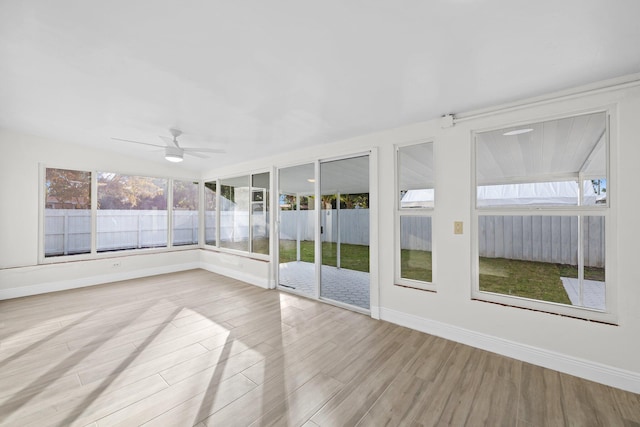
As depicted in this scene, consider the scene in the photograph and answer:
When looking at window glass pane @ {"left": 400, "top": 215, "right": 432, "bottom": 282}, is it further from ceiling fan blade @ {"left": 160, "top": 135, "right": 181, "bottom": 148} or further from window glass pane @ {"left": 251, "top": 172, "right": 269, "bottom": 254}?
ceiling fan blade @ {"left": 160, "top": 135, "right": 181, "bottom": 148}

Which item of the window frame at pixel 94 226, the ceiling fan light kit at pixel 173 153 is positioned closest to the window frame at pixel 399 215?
the ceiling fan light kit at pixel 173 153

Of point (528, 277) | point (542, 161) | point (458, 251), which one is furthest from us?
point (458, 251)

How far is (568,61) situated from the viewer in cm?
188

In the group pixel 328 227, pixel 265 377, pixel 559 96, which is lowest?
pixel 265 377

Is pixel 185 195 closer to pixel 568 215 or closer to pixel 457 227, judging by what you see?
pixel 457 227

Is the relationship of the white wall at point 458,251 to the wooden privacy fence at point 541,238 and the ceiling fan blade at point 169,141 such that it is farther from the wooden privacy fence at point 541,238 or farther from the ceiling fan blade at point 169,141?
the ceiling fan blade at point 169,141

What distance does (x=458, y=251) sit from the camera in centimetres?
284

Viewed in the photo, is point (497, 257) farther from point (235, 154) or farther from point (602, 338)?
point (235, 154)

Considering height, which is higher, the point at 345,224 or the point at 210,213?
the point at 210,213

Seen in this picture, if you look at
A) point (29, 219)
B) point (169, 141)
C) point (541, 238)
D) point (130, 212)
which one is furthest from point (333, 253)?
point (29, 219)

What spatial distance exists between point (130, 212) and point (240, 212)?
95.0 inches

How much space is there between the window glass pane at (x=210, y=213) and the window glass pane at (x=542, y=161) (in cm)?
590

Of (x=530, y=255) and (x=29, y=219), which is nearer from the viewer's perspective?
(x=530, y=255)

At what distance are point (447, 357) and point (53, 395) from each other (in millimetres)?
3362
